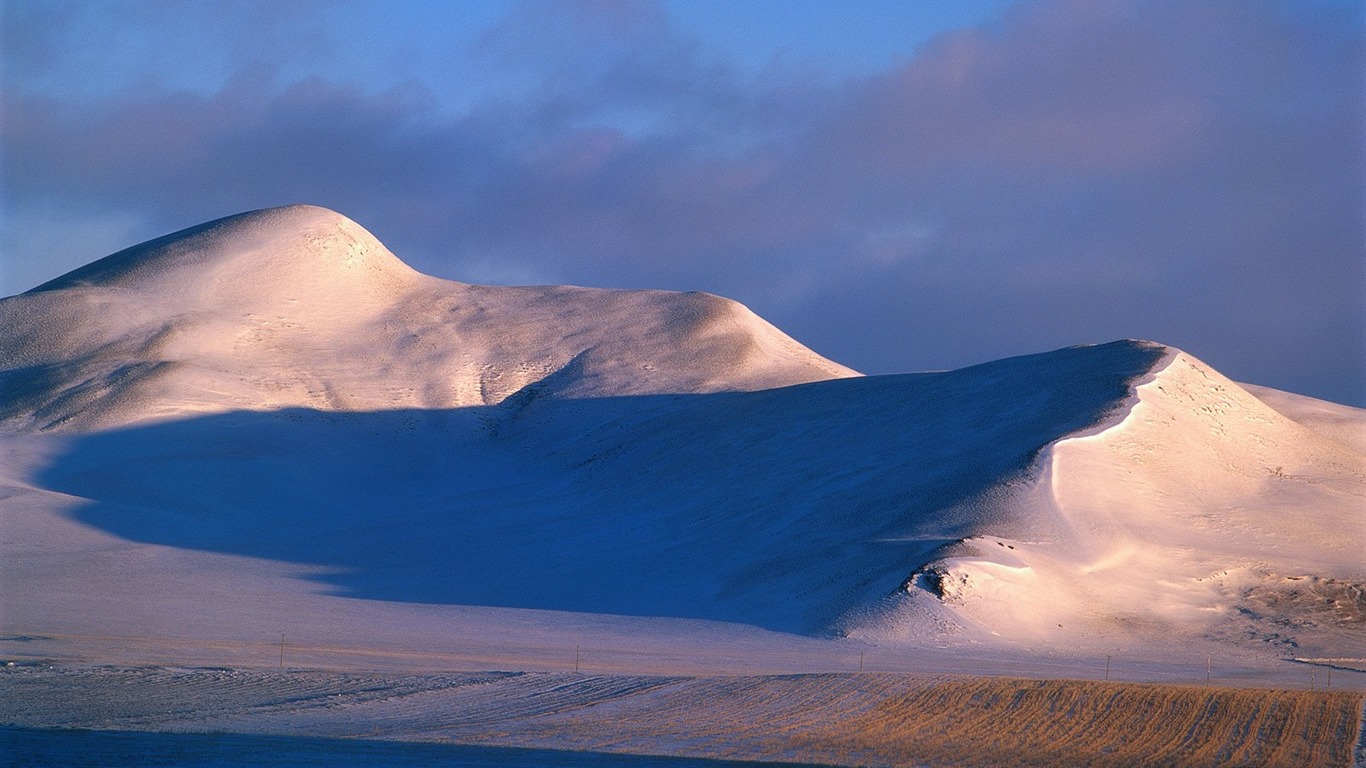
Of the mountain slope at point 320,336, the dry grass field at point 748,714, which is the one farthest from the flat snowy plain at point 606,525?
the mountain slope at point 320,336

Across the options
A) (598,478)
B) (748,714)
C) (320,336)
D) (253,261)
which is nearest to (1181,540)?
(748,714)

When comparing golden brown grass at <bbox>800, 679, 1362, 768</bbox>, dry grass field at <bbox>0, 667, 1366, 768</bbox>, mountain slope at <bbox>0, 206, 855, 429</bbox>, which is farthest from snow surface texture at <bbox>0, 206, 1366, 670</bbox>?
golden brown grass at <bbox>800, 679, 1362, 768</bbox>

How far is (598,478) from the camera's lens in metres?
67.2

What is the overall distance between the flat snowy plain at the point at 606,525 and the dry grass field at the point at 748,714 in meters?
0.14

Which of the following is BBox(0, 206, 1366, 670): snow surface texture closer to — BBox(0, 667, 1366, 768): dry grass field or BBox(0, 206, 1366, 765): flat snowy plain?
BBox(0, 206, 1366, 765): flat snowy plain

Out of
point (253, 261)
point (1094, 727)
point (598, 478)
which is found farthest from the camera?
point (253, 261)

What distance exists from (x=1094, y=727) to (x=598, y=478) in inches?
1755

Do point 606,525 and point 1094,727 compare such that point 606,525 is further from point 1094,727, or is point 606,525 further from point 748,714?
point 1094,727

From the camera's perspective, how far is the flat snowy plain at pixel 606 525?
26.3 m

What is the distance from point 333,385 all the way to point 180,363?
844 centimetres

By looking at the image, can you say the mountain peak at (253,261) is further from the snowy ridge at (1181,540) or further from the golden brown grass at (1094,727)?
the golden brown grass at (1094,727)

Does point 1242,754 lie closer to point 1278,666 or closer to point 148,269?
point 1278,666

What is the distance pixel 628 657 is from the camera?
113 feet

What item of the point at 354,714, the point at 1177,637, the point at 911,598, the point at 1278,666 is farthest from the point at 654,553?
the point at 354,714
